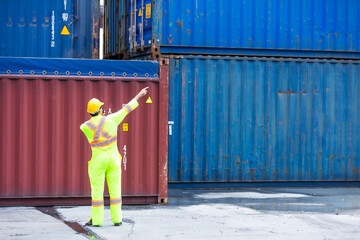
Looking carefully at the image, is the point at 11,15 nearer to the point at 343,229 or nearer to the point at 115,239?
the point at 115,239

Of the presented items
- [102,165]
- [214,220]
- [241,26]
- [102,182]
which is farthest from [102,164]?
[241,26]

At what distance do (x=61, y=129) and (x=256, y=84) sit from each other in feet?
16.6

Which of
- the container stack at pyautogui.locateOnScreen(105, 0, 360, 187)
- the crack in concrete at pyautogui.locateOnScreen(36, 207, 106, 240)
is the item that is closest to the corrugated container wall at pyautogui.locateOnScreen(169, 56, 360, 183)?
the container stack at pyautogui.locateOnScreen(105, 0, 360, 187)

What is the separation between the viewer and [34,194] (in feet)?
35.1

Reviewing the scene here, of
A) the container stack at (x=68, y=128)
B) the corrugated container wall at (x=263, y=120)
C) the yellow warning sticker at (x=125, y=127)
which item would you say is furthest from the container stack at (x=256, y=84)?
the yellow warning sticker at (x=125, y=127)

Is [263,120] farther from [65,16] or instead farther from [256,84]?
[65,16]

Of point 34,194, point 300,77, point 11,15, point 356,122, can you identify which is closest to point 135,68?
point 34,194

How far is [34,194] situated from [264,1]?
22.7 feet

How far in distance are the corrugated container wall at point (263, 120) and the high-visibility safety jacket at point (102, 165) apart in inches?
196

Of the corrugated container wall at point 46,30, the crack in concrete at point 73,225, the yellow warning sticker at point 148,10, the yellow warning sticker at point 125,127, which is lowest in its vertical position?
the crack in concrete at point 73,225

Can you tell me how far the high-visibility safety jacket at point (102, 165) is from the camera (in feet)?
27.8

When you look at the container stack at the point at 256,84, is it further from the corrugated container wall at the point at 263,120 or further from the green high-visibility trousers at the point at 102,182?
the green high-visibility trousers at the point at 102,182

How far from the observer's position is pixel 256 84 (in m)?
13.9

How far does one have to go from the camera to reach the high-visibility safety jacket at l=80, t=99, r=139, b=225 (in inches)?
334
